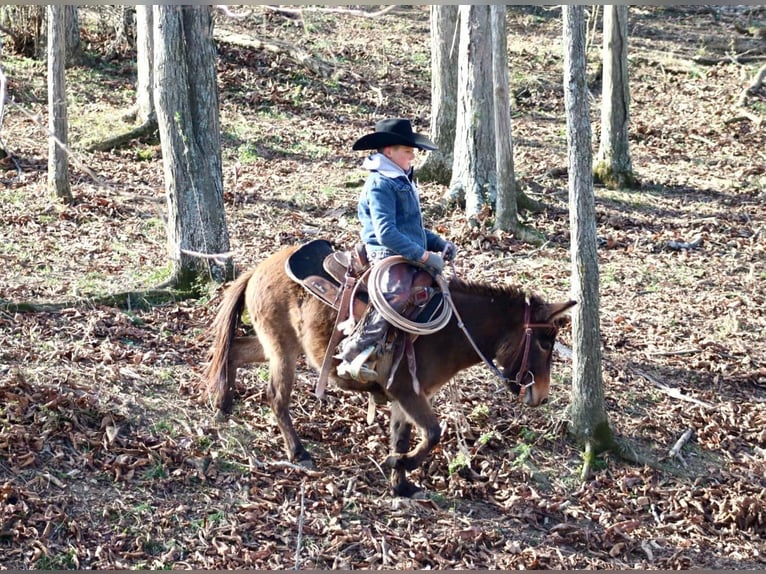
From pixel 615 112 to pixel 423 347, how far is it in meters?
9.73

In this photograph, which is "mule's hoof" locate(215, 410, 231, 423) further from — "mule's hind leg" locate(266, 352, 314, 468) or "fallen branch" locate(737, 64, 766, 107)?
"fallen branch" locate(737, 64, 766, 107)

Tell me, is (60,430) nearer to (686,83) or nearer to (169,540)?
(169,540)

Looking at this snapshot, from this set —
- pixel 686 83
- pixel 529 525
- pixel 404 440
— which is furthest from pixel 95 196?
pixel 686 83

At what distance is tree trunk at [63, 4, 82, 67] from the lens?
61.5 ft

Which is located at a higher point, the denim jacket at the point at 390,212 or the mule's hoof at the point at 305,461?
the denim jacket at the point at 390,212

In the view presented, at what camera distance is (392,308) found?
713cm

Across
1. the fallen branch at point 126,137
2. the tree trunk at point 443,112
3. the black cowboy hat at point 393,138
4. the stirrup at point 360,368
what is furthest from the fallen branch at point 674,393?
the fallen branch at point 126,137

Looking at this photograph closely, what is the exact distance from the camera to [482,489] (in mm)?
7695

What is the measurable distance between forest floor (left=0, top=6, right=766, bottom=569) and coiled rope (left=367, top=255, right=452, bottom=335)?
1.09 meters

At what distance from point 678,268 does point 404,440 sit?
6.30m

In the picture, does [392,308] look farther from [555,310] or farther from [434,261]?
[555,310]

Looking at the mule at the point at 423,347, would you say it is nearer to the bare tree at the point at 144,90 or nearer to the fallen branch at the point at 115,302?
the fallen branch at the point at 115,302

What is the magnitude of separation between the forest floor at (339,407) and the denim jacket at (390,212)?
1104 millimetres

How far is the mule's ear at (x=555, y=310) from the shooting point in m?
7.43
